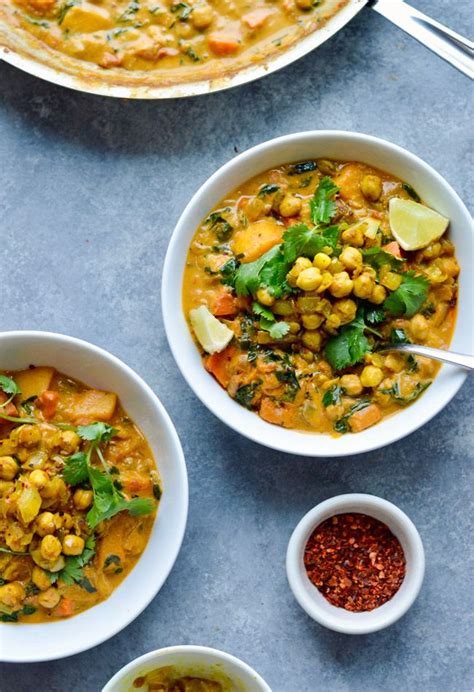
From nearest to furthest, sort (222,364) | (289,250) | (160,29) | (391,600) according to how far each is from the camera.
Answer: (289,250) < (222,364) < (391,600) < (160,29)

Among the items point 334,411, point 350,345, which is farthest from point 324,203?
point 334,411

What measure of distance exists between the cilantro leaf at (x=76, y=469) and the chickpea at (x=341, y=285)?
48.0 inches

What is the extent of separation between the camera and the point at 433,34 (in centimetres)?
408

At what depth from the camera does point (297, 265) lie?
3.79 m

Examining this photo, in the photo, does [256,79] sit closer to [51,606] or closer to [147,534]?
[147,534]

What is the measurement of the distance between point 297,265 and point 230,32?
4.06ft

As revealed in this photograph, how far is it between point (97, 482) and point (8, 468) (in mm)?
364

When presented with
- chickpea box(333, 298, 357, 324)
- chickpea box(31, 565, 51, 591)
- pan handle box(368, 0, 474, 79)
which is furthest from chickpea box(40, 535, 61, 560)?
pan handle box(368, 0, 474, 79)

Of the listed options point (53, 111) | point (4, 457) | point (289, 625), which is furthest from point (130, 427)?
point (53, 111)

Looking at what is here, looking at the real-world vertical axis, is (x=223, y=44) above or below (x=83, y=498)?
above

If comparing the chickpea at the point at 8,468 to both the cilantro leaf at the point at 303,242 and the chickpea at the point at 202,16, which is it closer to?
the cilantro leaf at the point at 303,242

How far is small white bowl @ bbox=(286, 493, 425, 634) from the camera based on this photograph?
407 cm

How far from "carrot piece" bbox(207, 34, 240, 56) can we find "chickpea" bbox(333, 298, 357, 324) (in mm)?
1305

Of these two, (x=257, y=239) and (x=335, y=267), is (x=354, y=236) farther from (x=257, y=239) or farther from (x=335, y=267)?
(x=257, y=239)
